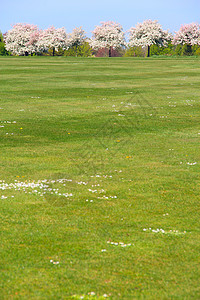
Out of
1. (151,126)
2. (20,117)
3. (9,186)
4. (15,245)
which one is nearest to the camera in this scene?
(15,245)

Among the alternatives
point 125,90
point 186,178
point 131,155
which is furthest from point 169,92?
point 186,178

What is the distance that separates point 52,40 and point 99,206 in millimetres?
139029

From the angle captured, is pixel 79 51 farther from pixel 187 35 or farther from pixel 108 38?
pixel 187 35

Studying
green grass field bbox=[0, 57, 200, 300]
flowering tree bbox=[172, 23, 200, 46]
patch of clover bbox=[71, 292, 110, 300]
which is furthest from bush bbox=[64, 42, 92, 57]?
patch of clover bbox=[71, 292, 110, 300]

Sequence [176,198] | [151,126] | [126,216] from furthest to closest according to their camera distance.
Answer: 1. [151,126]
2. [176,198]
3. [126,216]

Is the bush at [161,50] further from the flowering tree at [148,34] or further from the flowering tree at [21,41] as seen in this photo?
the flowering tree at [21,41]

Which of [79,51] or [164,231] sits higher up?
[79,51]

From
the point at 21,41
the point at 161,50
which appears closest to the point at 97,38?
the point at 161,50

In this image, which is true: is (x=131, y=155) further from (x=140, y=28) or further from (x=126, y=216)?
(x=140, y=28)

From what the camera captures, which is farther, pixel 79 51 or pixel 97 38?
pixel 79 51

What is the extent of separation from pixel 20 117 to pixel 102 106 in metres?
6.85

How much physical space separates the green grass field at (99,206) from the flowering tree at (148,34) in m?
112

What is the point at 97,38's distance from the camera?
150 m

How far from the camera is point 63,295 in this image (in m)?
6.99
